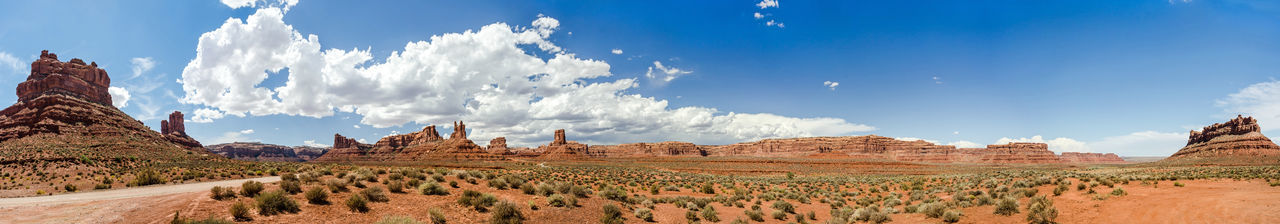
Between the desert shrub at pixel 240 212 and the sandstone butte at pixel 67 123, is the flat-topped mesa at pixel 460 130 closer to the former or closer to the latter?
the sandstone butte at pixel 67 123

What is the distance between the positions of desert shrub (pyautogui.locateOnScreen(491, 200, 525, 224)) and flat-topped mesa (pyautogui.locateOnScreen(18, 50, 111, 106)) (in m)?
103

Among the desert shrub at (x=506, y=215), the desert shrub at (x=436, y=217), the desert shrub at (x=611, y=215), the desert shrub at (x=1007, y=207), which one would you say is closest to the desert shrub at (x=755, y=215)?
the desert shrub at (x=611, y=215)

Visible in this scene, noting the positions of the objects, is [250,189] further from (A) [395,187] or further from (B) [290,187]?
(A) [395,187]

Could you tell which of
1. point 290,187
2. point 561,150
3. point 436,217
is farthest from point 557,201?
point 561,150

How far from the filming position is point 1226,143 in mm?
90938

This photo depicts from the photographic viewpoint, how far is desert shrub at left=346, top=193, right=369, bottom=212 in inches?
473

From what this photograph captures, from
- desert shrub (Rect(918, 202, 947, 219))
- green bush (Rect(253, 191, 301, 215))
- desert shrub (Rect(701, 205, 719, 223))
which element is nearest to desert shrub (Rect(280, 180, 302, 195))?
green bush (Rect(253, 191, 301, 215))

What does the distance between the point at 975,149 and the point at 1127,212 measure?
161 m

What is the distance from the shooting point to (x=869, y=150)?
5940 inches

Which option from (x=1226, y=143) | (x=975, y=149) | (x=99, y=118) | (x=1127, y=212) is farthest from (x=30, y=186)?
(x=975, y=149)

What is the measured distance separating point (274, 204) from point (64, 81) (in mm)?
105501

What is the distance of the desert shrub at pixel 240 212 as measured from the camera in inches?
382

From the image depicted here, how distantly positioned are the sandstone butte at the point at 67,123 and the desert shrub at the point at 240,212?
5303 cm

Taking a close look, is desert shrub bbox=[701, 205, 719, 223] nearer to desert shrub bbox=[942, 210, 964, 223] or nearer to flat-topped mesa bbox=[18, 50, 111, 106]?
desert shrub bbox=[942, 210, 964, 223]
